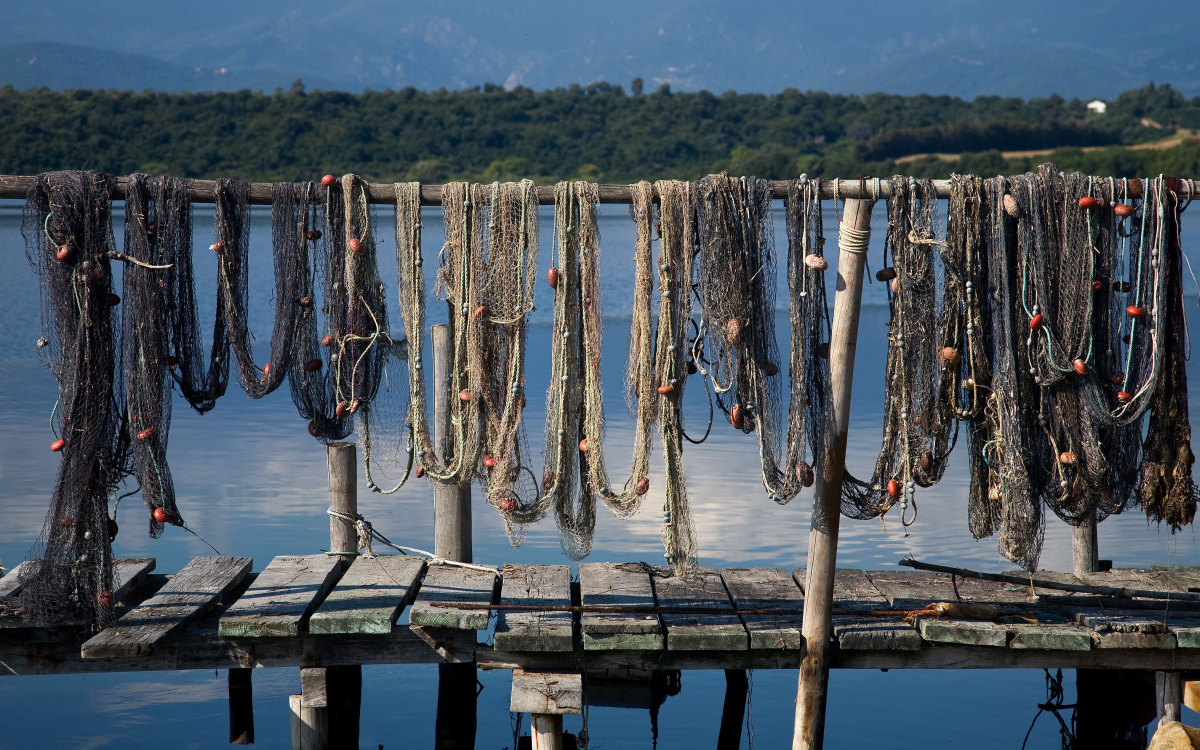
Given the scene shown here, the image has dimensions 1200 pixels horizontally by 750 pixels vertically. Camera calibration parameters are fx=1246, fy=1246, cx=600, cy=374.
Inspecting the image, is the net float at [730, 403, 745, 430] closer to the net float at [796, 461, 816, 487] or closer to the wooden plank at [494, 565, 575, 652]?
the net float at [796, 461, 816, 487]

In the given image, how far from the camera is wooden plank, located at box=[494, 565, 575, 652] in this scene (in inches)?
213

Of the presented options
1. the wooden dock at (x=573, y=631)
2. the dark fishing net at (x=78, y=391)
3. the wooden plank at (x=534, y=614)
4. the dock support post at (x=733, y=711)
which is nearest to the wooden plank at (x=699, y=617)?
the wooden dock at (x=573, y=631)

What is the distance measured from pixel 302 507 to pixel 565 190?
633 centimetres

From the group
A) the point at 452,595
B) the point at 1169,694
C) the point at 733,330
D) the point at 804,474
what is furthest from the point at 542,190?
the point at 1169,694

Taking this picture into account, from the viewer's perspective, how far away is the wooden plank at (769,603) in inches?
214

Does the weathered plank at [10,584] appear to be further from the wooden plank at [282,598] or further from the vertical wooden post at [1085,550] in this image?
the vertical wooden post at [1085,550]

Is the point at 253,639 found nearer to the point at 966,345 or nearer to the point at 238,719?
the point at 238,719

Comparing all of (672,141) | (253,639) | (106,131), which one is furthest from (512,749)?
(672,141)

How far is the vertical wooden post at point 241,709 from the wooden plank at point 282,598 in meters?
0.73

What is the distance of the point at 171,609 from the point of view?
564 cm

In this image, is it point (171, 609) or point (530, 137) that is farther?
point (530, 137)

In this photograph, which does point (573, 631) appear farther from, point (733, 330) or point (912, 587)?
point (912, 587)

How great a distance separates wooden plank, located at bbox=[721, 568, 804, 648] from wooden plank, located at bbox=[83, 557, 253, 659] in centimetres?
247

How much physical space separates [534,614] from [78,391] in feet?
7.33
